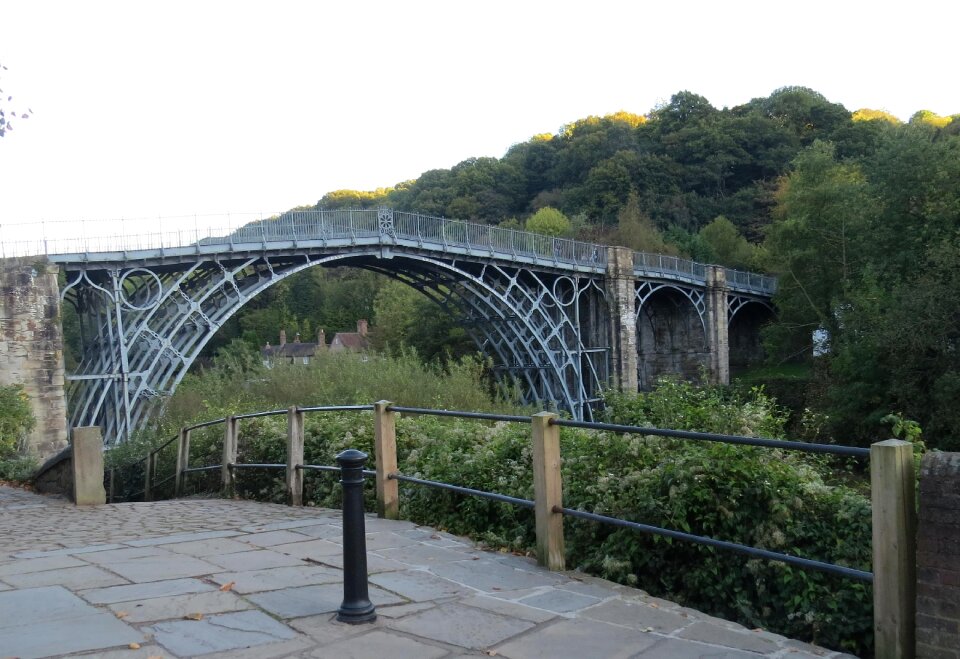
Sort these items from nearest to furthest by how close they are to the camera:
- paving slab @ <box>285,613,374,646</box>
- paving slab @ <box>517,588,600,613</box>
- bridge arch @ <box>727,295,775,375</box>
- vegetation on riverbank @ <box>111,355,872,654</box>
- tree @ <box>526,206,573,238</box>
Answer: paving slab @ <box>285,613,374,646</box> < paving slab @ <box>517,588,600,613</box> < vegetation on riverbank @ <box>111,355,872,654</box> < bridge arch @ <box>727,295,775,375</box> < tree @ <box>526,206,573,238</box>

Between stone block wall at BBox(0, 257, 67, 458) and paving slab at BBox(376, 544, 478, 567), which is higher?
stone block wall at BBox(0, 257, 67, 458)

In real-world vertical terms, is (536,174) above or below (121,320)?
above

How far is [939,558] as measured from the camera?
10.8 ft

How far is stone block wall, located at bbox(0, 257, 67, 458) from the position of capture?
19.5 m

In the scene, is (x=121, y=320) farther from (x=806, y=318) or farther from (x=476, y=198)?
(x=476, y=198)

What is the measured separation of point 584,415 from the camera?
114ft

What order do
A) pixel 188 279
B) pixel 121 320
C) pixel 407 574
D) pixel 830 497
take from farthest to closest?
pixel 188 279 → pixel 121 320 → pixel 830 497 → pixel 407 574

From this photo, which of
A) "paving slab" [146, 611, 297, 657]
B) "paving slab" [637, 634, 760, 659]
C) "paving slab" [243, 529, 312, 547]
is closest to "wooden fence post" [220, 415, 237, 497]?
"paving slab" [243, 529, 312, 547]

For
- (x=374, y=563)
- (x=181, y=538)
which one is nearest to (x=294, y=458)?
(x=181, y=538)

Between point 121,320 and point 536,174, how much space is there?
1962 inches

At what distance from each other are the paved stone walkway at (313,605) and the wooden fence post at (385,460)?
1.34 ft

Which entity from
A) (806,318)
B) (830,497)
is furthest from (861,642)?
(806,318)

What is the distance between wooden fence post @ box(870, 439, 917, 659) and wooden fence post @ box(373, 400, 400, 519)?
372 cm

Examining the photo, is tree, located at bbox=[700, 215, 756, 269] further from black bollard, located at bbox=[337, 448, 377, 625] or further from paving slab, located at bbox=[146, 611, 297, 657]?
paving slab, located at bbox=[146, 611, 297, 657]
